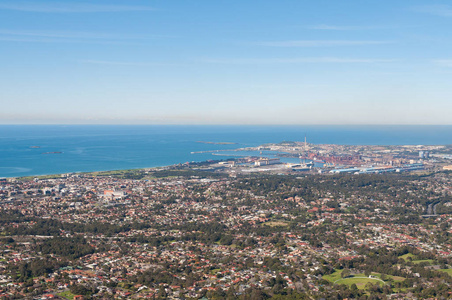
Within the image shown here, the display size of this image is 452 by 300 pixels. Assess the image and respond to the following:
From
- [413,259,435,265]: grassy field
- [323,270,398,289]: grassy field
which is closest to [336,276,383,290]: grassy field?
[323,270,398,289]: grassy field

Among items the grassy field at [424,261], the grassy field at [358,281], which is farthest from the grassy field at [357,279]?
the grassy field at [424,261]

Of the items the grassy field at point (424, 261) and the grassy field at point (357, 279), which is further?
the grassy field at point (424, 261)

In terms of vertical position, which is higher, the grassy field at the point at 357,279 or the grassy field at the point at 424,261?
the grassy field at the point at 424,261

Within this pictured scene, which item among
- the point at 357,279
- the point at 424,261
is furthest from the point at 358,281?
the point at 424,261

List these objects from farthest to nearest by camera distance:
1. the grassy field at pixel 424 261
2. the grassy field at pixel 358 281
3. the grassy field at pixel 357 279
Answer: the grassy field at pixel 424 261
the grassy field at pixel 357 279
the grassy field at pixel 358 281

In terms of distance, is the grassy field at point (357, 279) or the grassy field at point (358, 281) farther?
the grassy field at point (357, 279)

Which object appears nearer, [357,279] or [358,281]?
[358,281]

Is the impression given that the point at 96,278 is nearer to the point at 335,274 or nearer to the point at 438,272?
the point at 335,274

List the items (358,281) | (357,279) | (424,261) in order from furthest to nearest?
(424,261) → (357,279) → (358,281)

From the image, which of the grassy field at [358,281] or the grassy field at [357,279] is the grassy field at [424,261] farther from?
the grassy field at [358,281]

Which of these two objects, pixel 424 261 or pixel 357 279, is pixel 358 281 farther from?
pixel 424 261

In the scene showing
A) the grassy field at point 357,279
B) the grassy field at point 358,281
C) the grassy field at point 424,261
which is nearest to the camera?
the grassy field at point 358,281

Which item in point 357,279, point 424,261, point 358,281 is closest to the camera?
point 358,281
